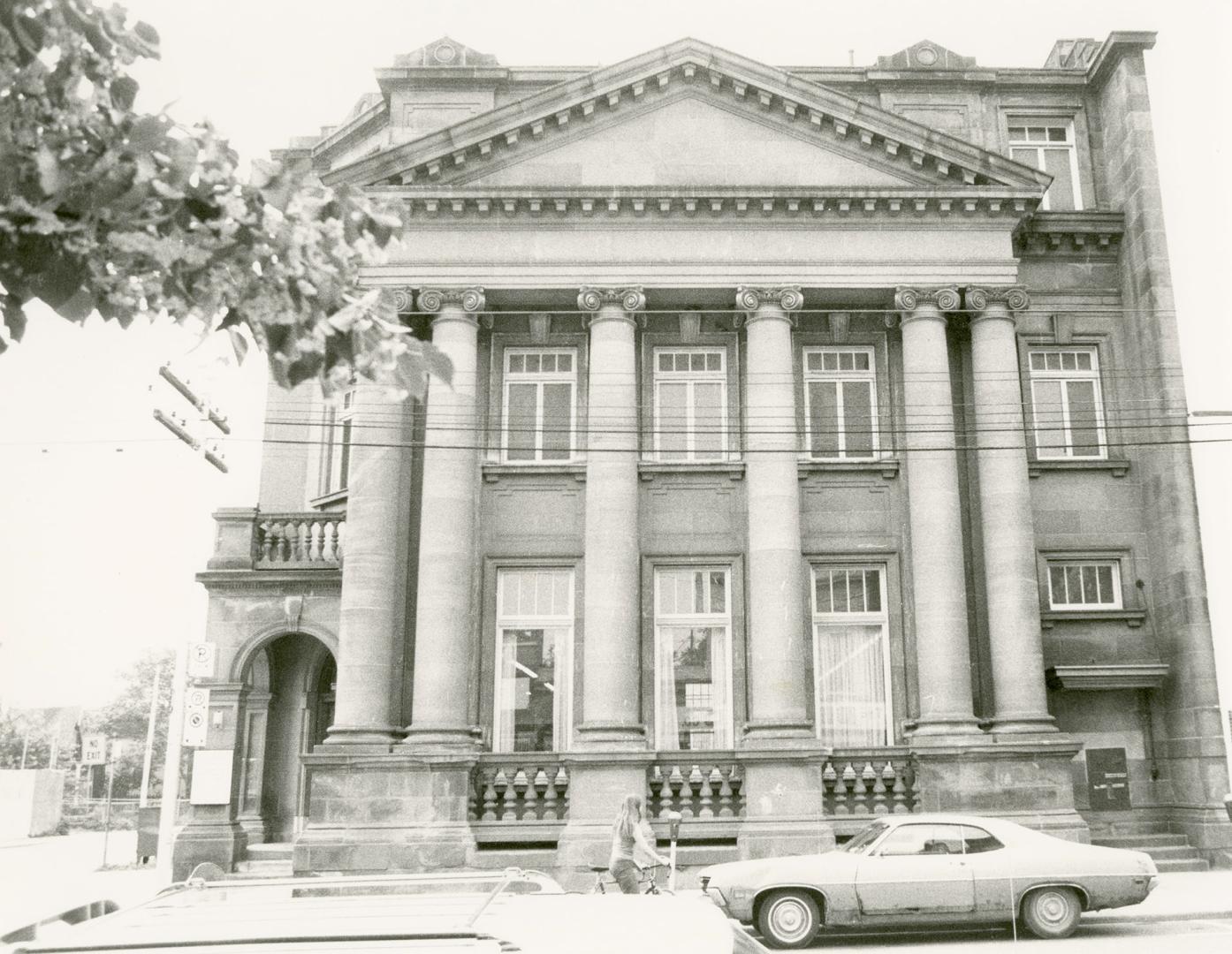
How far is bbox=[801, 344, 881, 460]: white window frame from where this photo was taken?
2612 cm

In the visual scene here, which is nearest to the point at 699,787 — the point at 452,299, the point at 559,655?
the point at 559,655

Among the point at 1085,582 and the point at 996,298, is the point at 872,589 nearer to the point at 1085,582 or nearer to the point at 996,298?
the point at 1085,582

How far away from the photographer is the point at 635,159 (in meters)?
25.8

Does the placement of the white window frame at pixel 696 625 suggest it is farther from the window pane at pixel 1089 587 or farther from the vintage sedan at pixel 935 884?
the vintage sedan at pixel 935 884

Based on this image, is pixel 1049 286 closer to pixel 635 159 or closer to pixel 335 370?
pixel 635 159

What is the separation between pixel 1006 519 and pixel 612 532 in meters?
7.04

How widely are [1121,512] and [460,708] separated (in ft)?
43.5

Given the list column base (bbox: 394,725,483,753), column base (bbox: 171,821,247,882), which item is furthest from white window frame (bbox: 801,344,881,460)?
column base (bbox: 171,821,247,882)

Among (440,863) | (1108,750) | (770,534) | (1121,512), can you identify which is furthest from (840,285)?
(440,863)

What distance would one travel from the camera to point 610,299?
82.5 ft

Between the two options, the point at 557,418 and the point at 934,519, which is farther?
the point at 557,418

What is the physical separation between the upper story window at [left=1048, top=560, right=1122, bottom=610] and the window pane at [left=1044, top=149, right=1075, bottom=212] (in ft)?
25.0

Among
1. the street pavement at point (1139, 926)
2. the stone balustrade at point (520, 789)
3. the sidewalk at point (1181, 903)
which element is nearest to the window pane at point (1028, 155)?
the street pavement at point (1139, 926)

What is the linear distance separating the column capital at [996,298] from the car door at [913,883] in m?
12.0
